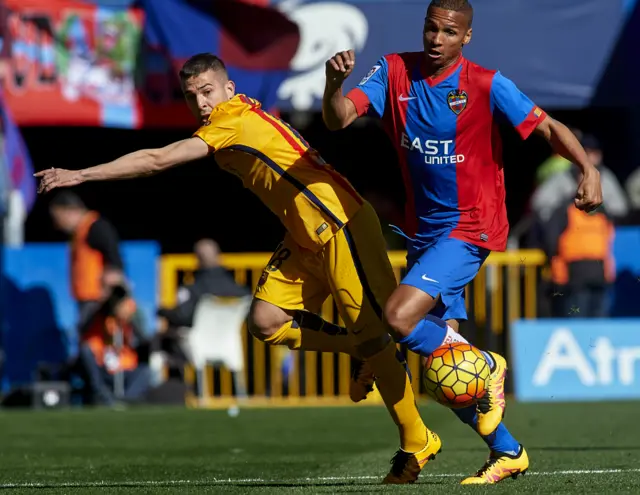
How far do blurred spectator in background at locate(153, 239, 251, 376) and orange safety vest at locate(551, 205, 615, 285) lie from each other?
11.0 feet

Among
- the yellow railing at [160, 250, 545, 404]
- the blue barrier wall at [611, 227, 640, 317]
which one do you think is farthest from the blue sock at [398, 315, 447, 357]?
the blue barrier wall at [611, 227, 640, 317]

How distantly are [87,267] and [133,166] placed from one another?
8587 mm

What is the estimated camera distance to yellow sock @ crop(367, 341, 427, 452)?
24.3 feet

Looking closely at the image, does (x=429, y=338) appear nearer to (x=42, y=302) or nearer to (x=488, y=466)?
(x=488, y=466)

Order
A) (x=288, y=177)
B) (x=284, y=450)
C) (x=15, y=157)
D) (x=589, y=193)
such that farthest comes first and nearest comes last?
(x=15, y=157) → (x=284, y=450) → (x=288, y=177) → (x=589, y=193)

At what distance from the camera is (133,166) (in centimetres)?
654

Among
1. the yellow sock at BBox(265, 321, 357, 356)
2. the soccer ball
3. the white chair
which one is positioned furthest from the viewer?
the white chair

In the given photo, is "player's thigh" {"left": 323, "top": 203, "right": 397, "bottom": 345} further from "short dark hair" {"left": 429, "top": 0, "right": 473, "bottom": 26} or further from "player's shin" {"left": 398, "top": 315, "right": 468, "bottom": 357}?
"short dark hair" {"left": 429, "top": 0, "right": 473, "bottom": 26}

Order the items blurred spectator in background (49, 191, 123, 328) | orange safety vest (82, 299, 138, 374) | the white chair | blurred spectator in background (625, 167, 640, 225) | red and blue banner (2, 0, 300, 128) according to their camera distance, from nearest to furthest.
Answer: orange safety vest (82, 299, 138, 374)
blurred spectator in background (49, 191, 123, 328)
the white chair
red and blue banner (2, 0, 300, 128)
blurred spectator in background (625, 167, 640, 225)

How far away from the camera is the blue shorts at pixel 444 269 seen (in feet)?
22.9

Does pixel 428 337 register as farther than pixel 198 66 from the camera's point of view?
No

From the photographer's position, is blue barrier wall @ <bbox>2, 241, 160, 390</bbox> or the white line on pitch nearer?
the white line on pitch

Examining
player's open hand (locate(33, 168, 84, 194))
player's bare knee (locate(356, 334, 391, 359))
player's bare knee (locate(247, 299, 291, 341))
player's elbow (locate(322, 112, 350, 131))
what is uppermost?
player's elbow (locate(322, 112, 350, 131))

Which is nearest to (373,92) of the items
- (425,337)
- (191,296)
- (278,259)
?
(278,259)
